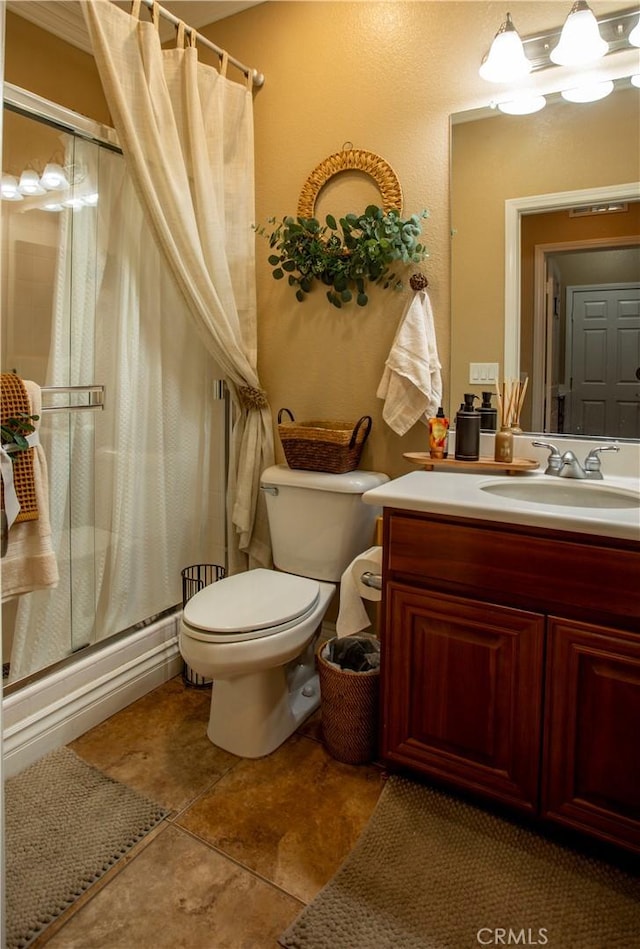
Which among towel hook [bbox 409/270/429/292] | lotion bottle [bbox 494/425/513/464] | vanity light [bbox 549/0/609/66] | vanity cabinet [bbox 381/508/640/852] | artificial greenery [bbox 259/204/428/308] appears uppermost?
vanity light [bbox 549/0/609/66]

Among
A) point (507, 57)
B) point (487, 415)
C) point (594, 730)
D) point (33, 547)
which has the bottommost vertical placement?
point (594, 730)

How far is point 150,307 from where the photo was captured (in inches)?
80.7

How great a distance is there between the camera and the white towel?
6.35 feet

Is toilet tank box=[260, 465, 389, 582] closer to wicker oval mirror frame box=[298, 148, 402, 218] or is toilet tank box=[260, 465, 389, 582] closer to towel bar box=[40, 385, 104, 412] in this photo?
towel bar box=[40, 385, 104, 412]

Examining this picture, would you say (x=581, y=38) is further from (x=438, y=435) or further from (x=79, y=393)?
(x=79, y=393)

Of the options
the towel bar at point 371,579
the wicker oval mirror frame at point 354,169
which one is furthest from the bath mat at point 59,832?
the wicker oval mirror frame at point 354,169

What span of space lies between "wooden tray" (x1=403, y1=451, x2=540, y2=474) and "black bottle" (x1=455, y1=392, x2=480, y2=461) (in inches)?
1.0

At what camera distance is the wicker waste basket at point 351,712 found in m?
1.70

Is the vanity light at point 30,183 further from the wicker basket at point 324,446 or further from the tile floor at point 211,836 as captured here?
the tile floor at point 211,836

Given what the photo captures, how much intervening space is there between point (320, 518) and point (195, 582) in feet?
2.10

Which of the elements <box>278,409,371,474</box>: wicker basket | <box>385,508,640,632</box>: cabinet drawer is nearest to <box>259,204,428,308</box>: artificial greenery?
<box>278,409,371,474</box>: wicker basket

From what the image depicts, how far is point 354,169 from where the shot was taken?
2.09m

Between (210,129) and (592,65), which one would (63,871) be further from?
(592,65)

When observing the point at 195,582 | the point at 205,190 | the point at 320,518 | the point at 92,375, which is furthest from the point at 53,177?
the point at 195,582
